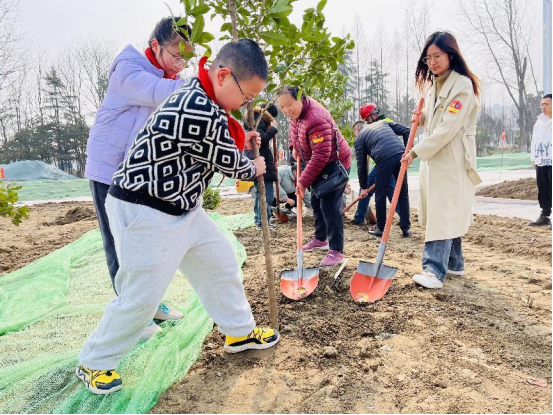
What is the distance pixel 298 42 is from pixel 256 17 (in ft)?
0.86

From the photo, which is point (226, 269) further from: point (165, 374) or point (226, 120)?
point (226, 120)

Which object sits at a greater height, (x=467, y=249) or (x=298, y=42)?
(x=298, y=42)

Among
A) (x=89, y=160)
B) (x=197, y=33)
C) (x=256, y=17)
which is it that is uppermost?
(x=256, y=17)

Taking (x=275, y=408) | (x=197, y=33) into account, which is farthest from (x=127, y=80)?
(x=275, y=408)

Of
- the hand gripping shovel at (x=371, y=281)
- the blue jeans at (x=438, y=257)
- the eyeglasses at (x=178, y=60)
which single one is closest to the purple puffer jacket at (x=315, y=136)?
the hand gripping shovel at (x=371, y=281)

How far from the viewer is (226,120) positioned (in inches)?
74.4

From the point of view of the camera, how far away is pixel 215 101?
193 centimetres

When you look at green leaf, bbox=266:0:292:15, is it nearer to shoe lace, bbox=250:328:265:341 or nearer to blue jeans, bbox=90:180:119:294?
blue jeans, bbox=90:180:119:294

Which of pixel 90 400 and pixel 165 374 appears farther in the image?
pixel 165 374

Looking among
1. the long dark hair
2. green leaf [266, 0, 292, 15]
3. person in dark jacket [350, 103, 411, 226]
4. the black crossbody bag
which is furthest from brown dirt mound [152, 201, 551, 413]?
person in dark jacket [350, 103, 411, 226]

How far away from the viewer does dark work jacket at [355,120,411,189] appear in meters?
5.37

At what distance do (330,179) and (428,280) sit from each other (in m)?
1.18

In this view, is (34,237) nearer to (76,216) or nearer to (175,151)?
(76,216)

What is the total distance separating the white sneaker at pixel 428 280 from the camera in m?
3.28
